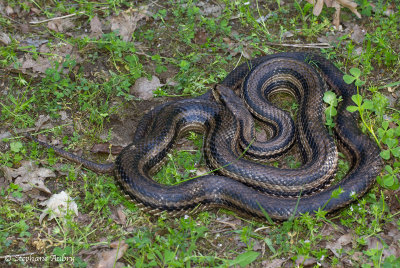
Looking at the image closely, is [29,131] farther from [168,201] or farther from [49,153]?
[168,201]

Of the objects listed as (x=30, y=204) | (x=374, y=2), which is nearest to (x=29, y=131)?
(x=30, y=204)

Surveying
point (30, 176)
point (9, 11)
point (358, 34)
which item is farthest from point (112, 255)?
point (358, 34)

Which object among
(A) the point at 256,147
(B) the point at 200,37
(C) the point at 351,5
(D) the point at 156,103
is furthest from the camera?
(B) the point at 200,37

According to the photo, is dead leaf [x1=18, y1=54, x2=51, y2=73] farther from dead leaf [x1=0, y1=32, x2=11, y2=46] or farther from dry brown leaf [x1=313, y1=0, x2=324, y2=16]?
dry brown leaf [x1=313, y1=0, x2=324, y2=16]

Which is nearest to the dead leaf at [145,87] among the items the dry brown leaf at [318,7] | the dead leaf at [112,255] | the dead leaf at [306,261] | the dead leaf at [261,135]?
the dead leaf at [261,135]

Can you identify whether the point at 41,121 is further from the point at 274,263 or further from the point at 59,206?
the point at 274,263

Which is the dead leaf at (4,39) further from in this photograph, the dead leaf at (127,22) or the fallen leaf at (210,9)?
the fallen leaf at (210,9)

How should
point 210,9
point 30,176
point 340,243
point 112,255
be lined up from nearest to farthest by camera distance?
1. point 112,255
2. point 340,243
3. point 30,176
4. point 210,9
